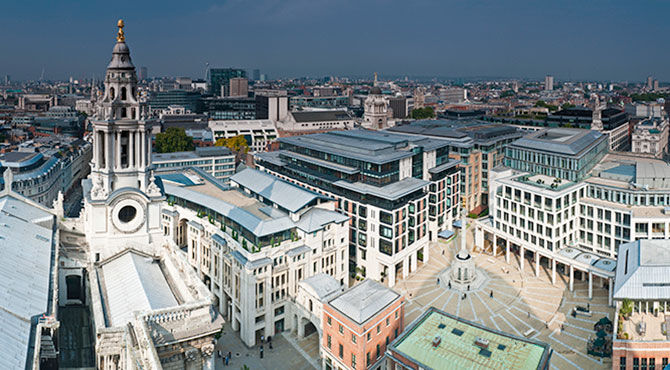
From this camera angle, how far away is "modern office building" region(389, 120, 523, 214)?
13262 cm

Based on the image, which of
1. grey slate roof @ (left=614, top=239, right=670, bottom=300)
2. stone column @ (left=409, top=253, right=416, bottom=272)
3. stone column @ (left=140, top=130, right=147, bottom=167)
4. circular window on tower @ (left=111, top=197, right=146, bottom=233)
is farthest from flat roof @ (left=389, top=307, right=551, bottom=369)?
stone column @ (left=409, top=253, right=416, bottom=272)

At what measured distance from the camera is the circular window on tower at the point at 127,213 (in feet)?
198

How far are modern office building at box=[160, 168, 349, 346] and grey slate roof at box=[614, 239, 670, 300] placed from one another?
37.7 meters

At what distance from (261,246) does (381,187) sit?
31033mm

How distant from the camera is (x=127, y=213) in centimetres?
6088

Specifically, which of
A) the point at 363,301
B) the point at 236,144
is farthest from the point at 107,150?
the point at 236,144

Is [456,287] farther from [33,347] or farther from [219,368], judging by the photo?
[33,347]

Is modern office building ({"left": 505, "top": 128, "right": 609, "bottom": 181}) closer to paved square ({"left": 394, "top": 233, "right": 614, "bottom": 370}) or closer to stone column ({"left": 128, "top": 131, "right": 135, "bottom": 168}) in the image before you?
paved square ({"left": 394, "top": 233, "right": 614, "bottom": 370})

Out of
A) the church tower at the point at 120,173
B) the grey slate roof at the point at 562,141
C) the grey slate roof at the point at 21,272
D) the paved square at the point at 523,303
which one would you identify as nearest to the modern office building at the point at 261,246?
the church tower at the point at 120,173

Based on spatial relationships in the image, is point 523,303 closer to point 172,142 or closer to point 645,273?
point 645,273

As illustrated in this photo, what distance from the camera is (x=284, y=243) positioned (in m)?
75.9

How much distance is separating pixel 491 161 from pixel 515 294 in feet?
185

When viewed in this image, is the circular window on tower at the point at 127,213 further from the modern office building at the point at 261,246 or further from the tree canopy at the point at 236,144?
the tree canopy at the point at 236,144

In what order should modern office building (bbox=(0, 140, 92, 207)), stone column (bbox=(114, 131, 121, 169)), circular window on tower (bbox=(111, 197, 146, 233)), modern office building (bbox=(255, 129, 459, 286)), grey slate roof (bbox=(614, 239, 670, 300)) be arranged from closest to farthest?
1. circular window on tower (bbox=(111, 197, 146, 233))
2. stone column (bbox=(114, 131, 121, 169))
3. grey slate roof (bbox=(614, 239, 670, 300))
4. modern office building (bbox=(255, 129, 459, 286))
5. modern office building (bbox=(0, 140, 92, 207))
